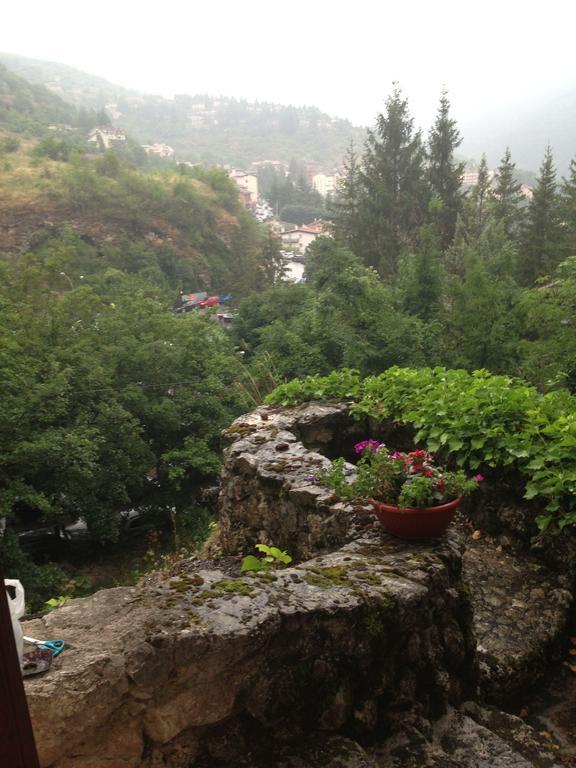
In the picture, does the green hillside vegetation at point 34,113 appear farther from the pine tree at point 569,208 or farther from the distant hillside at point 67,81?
the pine tree at point 569,208

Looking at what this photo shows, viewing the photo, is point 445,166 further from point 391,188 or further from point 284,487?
point 284,487

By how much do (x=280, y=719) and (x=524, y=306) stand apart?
11.0m

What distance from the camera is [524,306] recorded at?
11844 millimetres

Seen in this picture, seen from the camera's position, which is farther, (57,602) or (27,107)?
(27,107)

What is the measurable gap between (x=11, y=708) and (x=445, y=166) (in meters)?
37.2

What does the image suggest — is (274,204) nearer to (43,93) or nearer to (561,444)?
(43,93)

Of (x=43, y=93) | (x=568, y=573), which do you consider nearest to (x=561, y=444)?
→ (x=568, y=573)

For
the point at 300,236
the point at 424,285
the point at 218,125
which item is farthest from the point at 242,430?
the point at 218,125

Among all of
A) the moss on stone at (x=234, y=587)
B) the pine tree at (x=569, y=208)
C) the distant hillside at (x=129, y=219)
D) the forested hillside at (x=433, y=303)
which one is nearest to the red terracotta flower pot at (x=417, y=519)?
the moss on stone at (x=234, y=587)

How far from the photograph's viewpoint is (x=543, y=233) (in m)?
28.0

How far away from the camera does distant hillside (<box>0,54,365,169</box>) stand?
444ft

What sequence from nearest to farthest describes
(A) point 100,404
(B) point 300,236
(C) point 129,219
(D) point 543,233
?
(A) point 100,404, (D) point 543,233, (C) point 129,219, (B) point 300,236

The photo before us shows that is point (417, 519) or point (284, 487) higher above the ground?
point (417, 519)

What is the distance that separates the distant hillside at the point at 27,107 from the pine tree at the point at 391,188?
51194mm
